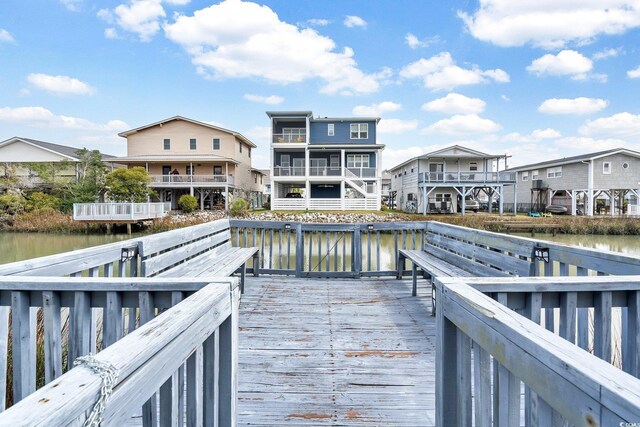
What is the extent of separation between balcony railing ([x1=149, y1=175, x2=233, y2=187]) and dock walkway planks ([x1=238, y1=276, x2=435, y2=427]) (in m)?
24.1

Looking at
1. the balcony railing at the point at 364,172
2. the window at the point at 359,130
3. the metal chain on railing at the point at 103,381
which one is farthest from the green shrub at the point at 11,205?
the metal chain on railing at the point at 103,381

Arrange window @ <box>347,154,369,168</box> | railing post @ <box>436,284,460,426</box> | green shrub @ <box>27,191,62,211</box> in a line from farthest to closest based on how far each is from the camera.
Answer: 1. window @ <box>347,154,369,168</box>
2. green shrub @ <box>27,191,62,211</box>
3. railing post @ <box>436,284,460,426</box>

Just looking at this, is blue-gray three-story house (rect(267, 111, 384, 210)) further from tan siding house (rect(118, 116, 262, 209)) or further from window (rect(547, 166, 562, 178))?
window (rect(547, 166, 562, 178))

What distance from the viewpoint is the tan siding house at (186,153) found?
93.7ft

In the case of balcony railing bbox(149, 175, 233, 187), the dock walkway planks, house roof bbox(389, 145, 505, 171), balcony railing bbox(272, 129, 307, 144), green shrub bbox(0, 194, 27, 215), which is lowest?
the dock walkway planks

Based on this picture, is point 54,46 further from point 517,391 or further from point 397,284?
point 517,391

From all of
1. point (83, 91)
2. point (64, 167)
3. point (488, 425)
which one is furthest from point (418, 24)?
point (83, 91)

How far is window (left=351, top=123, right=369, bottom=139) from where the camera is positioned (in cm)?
2855

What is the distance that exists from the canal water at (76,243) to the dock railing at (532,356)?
29.8 feet

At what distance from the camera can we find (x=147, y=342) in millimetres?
1026

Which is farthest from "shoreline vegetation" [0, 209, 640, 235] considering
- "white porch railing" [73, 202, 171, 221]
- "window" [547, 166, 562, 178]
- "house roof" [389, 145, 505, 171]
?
"window" [547, 166, 562, 178]

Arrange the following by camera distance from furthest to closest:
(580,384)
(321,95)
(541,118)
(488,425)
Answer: (541,118) < (321,95) < (488,425) < (580,384)

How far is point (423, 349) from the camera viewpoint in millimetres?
3408

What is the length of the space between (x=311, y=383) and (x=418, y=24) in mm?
24567
